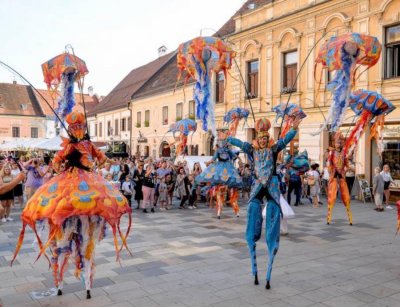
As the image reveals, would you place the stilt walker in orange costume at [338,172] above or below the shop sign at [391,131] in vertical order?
below

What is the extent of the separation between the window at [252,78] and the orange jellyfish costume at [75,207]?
17.4 meters

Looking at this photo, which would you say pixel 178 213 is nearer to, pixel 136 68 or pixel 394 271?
pixel 394 271

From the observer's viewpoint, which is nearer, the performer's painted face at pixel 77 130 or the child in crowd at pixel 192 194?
the performer's painted face at pixel 77 130

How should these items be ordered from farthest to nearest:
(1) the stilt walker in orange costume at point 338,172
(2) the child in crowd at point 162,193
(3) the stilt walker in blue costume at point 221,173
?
(2) the child in crowd at point 162,193 → (3) the stilt walker in blue costume at point 221,173 → (1) the stilt walker in orange costume at point 338,172

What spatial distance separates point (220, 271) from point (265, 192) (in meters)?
1.41

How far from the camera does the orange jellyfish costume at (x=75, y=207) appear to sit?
4258 mm

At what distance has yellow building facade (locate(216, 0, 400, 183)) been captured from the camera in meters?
15.2

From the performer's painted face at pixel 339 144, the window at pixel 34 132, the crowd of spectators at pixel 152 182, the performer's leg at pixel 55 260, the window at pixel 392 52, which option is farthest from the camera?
the window at pixel 34 132

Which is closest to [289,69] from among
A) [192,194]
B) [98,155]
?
[192,194]

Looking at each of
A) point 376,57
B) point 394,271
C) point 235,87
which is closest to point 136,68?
point 235,87

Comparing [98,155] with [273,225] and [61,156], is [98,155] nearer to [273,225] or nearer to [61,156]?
[61,156]

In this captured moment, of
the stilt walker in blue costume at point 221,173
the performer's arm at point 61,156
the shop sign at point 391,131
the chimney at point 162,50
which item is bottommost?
the stilt walker in blue costume at point 221,173

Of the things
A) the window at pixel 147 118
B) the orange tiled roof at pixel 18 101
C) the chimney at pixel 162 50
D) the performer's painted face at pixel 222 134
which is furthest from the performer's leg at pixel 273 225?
the orange tiled roof at pixel 18 101

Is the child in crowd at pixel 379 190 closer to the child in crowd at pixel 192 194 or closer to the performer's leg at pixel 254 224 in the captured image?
the child in crowd at pixel 192 194
